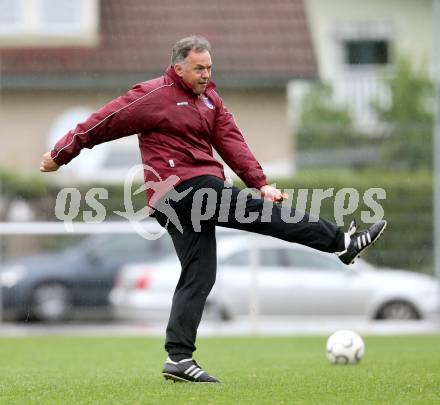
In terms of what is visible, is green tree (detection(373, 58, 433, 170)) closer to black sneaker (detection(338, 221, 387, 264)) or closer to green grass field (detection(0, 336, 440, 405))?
green grass field (detection(0, 336, 440, 405))

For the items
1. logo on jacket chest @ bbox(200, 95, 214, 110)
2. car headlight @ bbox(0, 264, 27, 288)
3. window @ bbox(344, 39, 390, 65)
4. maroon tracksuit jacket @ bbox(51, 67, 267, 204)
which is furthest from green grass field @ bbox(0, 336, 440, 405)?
window @ bbox(344, 39, 390, 65)

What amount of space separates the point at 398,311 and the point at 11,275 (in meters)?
5.06

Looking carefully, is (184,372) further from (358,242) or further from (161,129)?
(161,129)

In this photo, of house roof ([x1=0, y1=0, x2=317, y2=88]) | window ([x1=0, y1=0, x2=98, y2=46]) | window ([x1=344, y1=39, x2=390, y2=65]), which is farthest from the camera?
window ([x1=344, y1=39, x2=390, y2=65])

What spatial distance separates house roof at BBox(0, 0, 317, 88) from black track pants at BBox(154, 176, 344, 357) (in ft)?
45.8

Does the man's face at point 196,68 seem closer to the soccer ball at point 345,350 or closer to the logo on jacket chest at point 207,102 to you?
the logo on jacket chest at point 207,102

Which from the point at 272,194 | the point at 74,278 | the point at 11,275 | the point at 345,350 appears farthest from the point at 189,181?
the point at 11,275

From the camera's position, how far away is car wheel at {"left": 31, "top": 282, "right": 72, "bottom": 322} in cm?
1556

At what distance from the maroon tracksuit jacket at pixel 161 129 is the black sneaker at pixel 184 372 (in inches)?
39.5

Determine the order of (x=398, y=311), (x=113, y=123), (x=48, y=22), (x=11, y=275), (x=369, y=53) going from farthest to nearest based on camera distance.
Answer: (x=369, y=53)
(x=48, y=22)
(x=398, y=311)
(x=11, y=275)
(x=113, y=123)

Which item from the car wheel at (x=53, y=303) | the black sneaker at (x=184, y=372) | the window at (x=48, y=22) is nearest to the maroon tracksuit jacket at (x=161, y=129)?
the black sneaker at (x=184, y=372)

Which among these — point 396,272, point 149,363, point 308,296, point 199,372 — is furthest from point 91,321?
point 199,372

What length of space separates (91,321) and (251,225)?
28.5 feet

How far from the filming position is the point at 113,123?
23.6 feet
